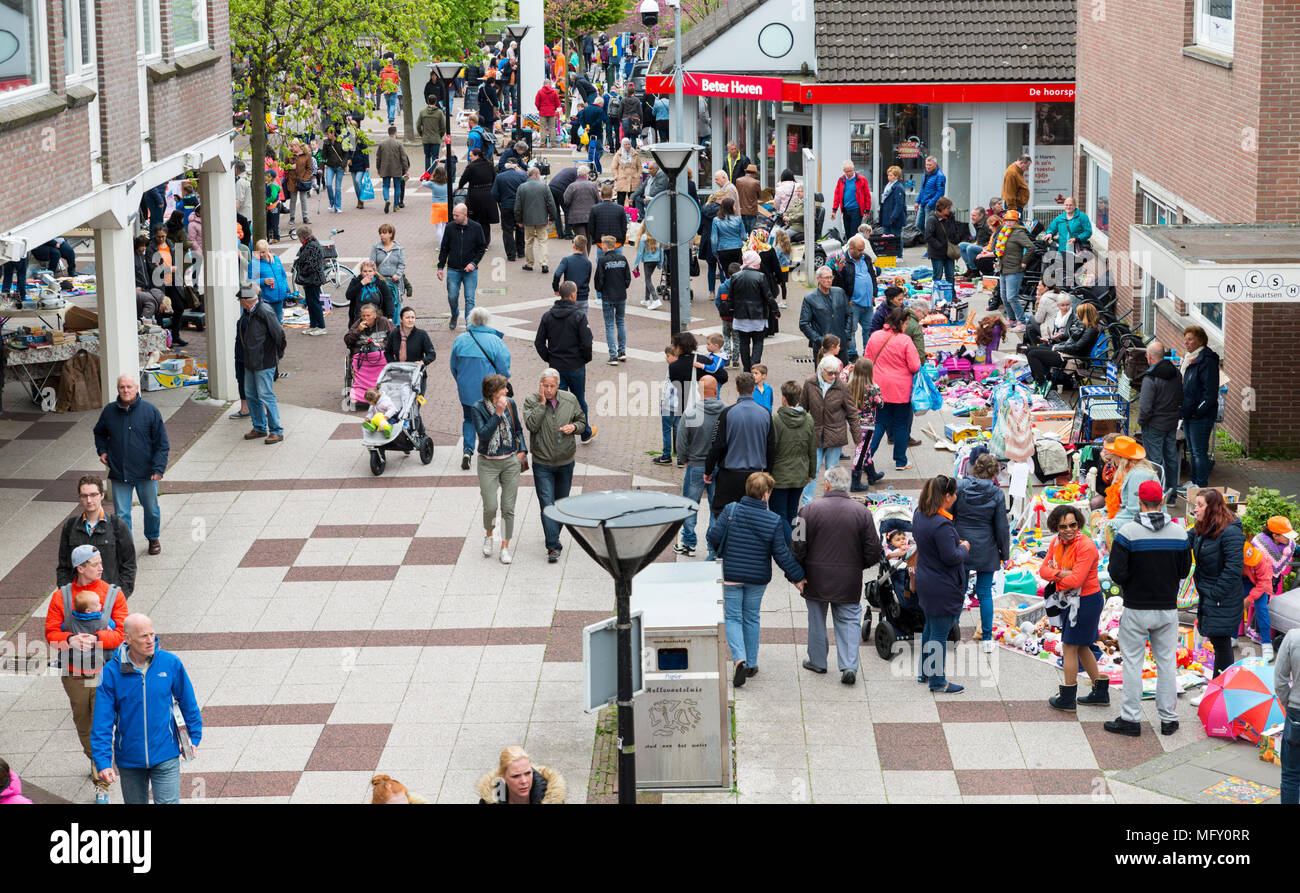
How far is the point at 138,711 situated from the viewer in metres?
8.95

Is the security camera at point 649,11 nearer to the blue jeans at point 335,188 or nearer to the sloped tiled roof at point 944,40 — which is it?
the blue jeans at point 335,188

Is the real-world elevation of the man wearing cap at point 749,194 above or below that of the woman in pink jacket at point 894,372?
above

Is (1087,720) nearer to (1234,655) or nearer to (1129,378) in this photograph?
(1234,655)

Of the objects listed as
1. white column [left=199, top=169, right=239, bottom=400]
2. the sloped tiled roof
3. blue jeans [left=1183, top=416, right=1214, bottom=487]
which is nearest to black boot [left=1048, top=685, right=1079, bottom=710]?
blue jeans [left=1183, top=416, right=1214, bottom=487]

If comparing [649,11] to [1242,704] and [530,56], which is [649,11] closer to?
[530,56]

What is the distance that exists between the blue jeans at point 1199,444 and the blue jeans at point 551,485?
5.85 m

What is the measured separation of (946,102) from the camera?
98.7 feet

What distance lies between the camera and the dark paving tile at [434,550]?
1469cm

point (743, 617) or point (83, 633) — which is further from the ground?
point (83, 633)

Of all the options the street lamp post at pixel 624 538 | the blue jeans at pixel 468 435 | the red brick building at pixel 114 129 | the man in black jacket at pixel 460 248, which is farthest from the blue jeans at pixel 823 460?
the man in black jacket at pixel 460 248

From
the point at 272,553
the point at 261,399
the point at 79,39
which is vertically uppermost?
the point at 79,39

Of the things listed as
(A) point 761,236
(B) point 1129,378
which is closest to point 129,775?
(B) point 1129,378

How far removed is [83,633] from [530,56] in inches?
1368

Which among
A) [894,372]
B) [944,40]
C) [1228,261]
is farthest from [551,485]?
[944,40]
